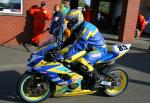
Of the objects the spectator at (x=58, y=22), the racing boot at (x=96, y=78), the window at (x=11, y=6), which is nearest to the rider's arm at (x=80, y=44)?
the racing boot at (x=96, y=78)

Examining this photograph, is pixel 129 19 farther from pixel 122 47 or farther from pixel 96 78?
pixel 96 78

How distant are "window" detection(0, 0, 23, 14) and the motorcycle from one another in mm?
6476

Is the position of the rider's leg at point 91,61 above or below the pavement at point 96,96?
above

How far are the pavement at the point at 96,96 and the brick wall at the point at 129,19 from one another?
59.3 inches

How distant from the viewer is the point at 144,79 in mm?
9227

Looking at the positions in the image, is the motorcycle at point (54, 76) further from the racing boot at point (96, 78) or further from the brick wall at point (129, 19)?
the brick wall at point (129, 19)

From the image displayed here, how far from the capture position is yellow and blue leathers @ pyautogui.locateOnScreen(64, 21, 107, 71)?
6742 mm

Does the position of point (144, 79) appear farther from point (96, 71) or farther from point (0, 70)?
point (0, 70)

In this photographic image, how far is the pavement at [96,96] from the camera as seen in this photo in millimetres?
7207

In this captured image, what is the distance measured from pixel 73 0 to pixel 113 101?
56.8 ft

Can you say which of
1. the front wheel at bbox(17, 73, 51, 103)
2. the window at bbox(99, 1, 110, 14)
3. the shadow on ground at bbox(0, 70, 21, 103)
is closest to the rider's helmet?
the front wheel at bbox(17, 73, 51, 103)

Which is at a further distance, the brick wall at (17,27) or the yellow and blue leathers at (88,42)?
the brick wall at (17,27)

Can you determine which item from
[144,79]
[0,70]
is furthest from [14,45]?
[144,79]

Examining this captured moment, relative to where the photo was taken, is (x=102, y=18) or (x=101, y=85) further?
(x=102, y=18)
